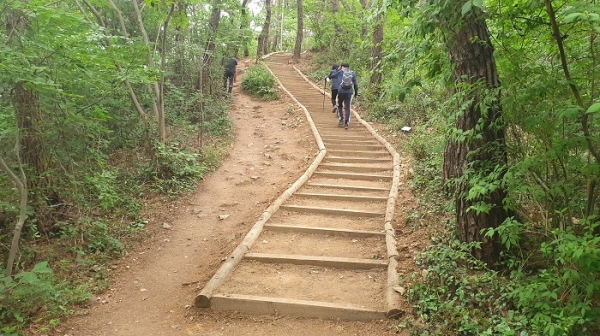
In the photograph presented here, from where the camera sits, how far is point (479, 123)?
4.09m

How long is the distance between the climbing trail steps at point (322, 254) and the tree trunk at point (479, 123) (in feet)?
4.10

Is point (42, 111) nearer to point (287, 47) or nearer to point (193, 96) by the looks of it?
point (193, 96)

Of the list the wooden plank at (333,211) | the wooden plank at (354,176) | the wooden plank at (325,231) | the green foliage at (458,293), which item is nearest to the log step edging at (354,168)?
the wooden plank at (354,176)

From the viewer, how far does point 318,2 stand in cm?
2852

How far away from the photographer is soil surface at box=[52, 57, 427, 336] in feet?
14.2

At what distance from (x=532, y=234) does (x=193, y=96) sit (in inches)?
457

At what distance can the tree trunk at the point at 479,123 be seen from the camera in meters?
4.14

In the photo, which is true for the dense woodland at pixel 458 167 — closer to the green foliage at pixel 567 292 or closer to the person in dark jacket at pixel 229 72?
the green foliage at pixel 567 292

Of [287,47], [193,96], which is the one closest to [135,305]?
[193,96]

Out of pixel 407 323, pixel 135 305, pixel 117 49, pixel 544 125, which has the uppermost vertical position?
pixel 117 49

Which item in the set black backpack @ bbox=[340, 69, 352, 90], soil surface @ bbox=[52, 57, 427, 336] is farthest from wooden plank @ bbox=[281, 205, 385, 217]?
black backpack @ bbox=[340, 69, 352, 90]

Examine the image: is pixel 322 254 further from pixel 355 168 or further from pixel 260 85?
pixel 260 85

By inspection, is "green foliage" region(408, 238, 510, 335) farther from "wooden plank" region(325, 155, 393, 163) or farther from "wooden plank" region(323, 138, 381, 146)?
"wooden plank" region(323, 138, 381, 146)

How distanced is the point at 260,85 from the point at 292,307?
15.9 metres
